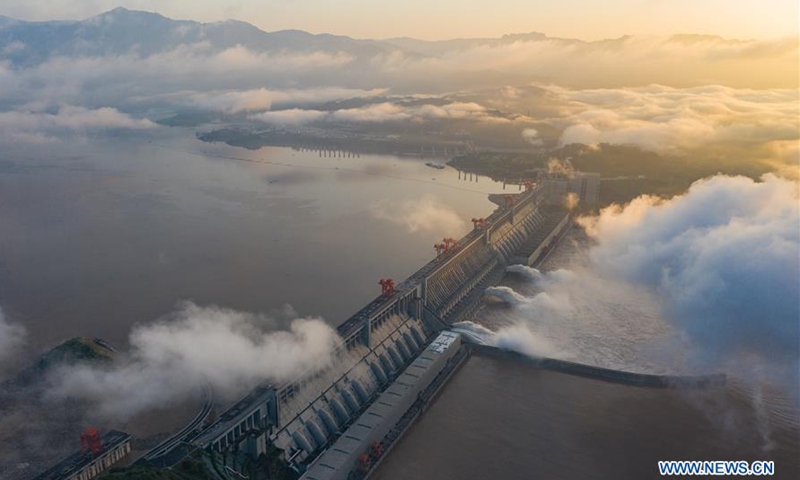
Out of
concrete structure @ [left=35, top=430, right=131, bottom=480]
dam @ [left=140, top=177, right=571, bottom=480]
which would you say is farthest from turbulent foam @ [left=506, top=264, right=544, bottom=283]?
concrete structure @ [left=35, top=430, right=131, bottom=480]

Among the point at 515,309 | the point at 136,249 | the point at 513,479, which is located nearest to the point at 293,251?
the point at 136,249

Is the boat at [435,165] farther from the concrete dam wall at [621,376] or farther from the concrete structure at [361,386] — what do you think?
the concrete dam wall at [621,376]

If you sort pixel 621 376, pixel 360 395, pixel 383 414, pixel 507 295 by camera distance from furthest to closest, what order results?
pixel 507 295
pixel 621 376
pixel 360 395
pixel 383 414

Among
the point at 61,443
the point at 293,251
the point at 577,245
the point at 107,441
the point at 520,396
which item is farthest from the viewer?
the point at 577,245

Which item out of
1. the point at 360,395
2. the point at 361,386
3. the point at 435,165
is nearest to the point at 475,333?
the point at 361,386

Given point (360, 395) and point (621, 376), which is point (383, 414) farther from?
point (621, 376)

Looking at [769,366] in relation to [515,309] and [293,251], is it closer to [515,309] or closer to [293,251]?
[515,309]

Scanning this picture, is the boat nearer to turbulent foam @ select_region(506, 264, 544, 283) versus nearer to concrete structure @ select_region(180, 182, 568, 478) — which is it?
turbulent foam @ select_region(506, 264, 544, 283)
